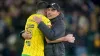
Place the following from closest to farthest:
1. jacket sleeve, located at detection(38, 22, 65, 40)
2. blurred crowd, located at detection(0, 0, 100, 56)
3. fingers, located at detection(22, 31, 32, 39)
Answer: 1. jacket sleeve, located at detection(38, 22, 65, 40)
2. fingers, located at detection(22, 31, 32, 39)
3. blurred crowd, located at detection(0, 0, 100, 56)

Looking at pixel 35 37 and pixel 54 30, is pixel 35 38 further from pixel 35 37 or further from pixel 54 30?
pixel 54 30

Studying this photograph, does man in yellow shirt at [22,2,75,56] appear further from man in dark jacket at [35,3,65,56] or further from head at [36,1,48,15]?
man in dark jacket at [35,3,65,56]

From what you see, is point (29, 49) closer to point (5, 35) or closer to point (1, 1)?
point (5, 35)

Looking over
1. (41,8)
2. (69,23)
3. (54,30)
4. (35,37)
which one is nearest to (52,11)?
(41,8)

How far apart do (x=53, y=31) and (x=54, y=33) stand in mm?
45

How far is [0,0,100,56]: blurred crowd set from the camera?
1694cm

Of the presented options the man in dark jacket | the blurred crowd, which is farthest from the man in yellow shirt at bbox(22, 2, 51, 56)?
the blurred crowd

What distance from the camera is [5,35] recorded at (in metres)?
17.4

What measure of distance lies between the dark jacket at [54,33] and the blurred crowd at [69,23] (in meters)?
6.32

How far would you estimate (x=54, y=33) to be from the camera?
950 cm

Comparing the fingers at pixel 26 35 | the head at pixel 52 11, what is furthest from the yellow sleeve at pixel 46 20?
the fingers at pixel 26 35

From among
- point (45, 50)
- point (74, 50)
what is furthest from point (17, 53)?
point (45, 50)

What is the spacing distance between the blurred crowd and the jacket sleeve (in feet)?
21.3

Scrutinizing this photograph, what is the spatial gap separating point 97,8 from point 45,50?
31.6ft
